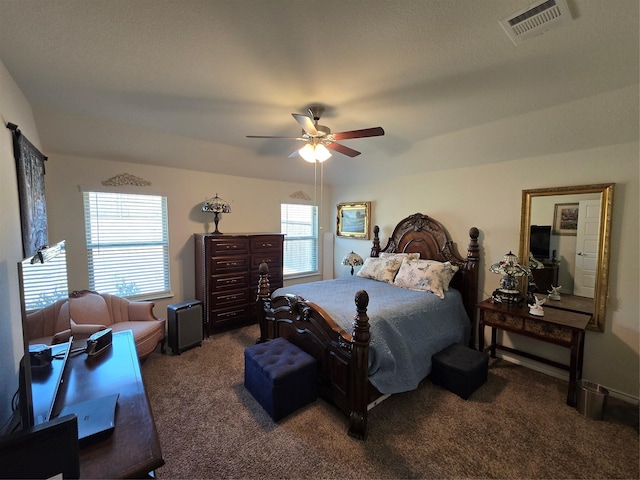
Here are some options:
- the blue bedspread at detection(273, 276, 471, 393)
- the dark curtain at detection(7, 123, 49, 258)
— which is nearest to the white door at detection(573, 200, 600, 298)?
the blue bedspread at detection(273, 276, 471, 393)

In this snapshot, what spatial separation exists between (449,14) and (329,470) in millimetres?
2854

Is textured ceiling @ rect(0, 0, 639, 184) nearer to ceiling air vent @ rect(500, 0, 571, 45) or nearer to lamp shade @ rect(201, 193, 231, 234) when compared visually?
ceiling air vent @ rect(500, 0, 571, 45)

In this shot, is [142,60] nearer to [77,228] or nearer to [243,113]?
[243,113]

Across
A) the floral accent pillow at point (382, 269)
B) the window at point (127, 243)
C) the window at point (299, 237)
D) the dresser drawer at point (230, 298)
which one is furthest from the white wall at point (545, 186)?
the window at point (127, 243)

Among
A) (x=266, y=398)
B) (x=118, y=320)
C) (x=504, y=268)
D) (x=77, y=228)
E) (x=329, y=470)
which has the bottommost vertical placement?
(x=329, y=470)

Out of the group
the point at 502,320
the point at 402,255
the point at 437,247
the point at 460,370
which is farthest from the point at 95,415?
the point at 437,247

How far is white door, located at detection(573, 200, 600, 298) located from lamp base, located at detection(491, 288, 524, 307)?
0.51m

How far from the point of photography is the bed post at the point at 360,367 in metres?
2.06

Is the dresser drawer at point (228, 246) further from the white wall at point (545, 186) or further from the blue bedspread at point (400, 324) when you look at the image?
the white wall at point (545, 186)

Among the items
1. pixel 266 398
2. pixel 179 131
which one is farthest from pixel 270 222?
pixel 266 398

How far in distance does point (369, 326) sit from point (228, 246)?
2583mm

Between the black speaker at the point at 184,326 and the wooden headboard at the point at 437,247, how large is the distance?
2.82m

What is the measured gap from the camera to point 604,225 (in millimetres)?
2639

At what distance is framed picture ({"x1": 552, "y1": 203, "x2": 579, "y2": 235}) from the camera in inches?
111
